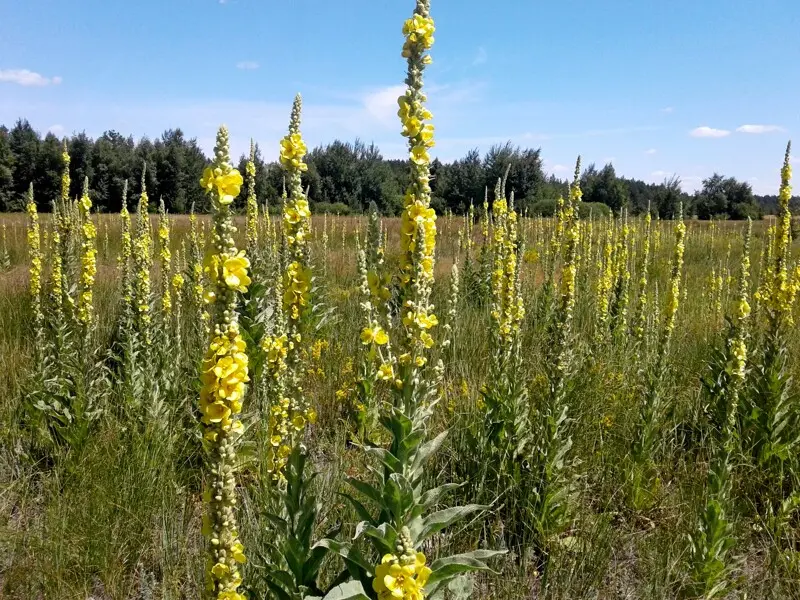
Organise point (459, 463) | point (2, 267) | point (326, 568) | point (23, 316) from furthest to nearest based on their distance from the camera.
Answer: point (2, 267), point (23, 316), point (459, 463), point (326, 568)

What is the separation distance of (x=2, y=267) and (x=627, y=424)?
1414 cm

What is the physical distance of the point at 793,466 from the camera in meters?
4.25

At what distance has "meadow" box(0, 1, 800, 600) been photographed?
2.28m

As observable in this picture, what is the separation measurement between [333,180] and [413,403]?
2057 inches

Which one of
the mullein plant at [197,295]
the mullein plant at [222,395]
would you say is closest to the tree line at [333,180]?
the mullein plant at [197,295]

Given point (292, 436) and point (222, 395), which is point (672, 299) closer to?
point (292, 436)

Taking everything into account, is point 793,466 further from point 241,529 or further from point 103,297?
point 103,297

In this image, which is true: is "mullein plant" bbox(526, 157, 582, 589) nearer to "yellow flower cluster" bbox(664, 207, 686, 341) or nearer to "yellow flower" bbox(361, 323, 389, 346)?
"yellow flower cluster" bbox(664, 207, 686, 341)

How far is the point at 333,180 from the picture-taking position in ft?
173

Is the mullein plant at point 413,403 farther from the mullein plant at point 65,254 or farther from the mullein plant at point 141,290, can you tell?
the mullein plant at point 65,254

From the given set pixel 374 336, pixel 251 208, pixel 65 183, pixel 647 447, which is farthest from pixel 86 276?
pixel 647 447

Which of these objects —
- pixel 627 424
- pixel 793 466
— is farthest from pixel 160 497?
pixel 793 466

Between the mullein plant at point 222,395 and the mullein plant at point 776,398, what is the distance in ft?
13.5

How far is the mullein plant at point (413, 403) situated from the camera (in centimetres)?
225
